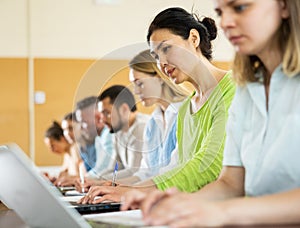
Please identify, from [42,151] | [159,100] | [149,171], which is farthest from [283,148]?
[42,151]

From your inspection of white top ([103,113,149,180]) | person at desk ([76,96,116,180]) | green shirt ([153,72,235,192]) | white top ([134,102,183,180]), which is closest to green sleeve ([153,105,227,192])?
green shirt ([153,72,235,192])

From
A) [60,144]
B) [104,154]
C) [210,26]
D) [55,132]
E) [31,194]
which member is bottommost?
[60,144]

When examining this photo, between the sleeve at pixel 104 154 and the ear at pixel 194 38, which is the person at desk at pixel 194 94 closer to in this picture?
the ear at pixel 194 38

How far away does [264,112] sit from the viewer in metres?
1.24

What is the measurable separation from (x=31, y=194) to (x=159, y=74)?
1.55m

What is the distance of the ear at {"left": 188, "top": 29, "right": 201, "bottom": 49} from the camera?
2004 millimetres

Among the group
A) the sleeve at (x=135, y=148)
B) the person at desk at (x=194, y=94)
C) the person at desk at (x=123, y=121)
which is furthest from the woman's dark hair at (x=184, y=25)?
the person at desk at (x=123, y=121)

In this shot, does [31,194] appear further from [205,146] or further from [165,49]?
[165,49]

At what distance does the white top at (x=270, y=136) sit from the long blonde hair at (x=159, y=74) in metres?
1.05

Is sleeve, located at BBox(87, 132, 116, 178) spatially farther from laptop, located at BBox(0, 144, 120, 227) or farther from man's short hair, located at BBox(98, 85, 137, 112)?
laptop, located at BBox(0, 144, 120, 227)

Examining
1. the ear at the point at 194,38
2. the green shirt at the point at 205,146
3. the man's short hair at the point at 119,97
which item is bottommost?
the man's short hair at the point at 119,97

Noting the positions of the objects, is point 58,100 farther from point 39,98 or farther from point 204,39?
point 204,39

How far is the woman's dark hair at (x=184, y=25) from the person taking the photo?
2.00m

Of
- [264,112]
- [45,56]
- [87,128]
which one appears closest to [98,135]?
[87,128]
